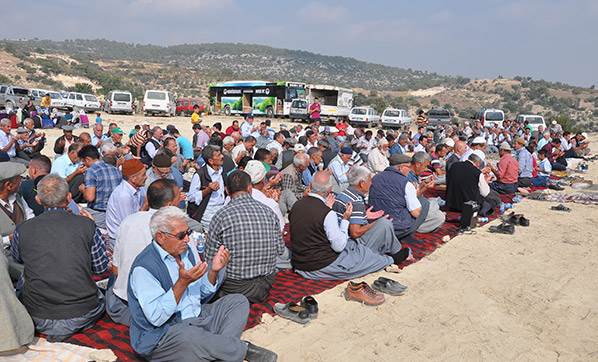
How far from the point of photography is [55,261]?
3699 millimetres

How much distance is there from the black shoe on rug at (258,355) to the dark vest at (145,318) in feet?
2.08

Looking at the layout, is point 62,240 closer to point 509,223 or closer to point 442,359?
point 442,359

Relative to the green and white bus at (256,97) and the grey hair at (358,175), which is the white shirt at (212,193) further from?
the green and white bus at (256,97)

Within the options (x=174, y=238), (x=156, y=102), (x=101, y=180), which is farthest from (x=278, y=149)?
(x=156, y=102)

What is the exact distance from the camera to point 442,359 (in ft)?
13.6

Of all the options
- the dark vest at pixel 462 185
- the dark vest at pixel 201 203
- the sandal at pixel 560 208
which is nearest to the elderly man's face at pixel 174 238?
the dark vest at pixel 201 203

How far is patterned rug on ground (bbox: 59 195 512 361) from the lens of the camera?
4055 millimetres

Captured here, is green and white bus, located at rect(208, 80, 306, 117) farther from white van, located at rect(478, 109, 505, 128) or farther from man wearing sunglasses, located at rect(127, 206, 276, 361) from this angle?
man wearing sunglasses, located at rect(127, 206, 276, 361)

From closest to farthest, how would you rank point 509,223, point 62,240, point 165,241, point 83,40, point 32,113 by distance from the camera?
point 165,241 → point 62,240 → point 509,223 → point 32,113 → point 83,40

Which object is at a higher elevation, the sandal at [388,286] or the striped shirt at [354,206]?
the striped shirt at [354,206]

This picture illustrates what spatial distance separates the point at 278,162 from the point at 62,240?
24.3ft

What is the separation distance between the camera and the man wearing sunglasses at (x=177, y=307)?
3.22 m

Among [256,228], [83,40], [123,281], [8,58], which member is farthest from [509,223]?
[83,40]

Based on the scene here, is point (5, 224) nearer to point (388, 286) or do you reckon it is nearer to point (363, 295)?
point (363, 295)
